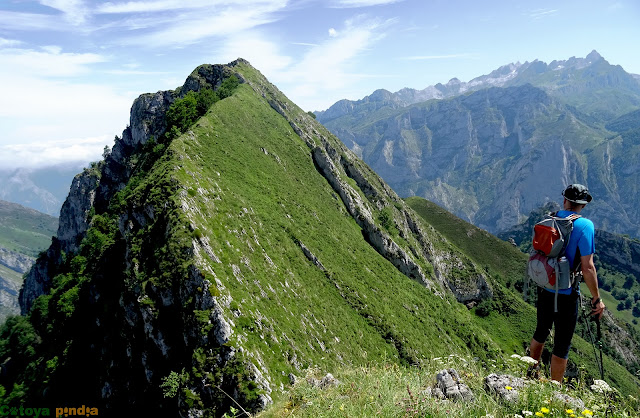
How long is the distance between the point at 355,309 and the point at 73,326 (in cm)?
4006

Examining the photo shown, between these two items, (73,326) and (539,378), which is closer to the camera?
(539,378)

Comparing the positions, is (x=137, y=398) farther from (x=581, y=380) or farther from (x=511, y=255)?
(x=511, y=255)

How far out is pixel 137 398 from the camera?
104 feet

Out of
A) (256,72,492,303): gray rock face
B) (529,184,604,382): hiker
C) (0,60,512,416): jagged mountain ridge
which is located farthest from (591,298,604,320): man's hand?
(256,72,492,303): gray rock face

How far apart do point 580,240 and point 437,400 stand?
557 centimetres

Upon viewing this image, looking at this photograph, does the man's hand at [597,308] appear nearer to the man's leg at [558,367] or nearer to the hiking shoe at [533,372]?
the man's leg at [558,367]

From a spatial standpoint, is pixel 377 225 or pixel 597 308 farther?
pixel 377 225

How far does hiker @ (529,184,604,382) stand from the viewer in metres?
8.88


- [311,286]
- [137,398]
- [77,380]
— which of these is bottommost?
[77,380]

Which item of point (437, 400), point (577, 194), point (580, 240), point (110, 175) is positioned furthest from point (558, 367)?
point (110, 175)

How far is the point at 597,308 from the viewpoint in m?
8.80

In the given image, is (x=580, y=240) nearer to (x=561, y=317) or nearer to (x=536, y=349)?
(x=561, y=317)

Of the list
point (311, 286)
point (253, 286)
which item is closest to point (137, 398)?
point (253, 286)

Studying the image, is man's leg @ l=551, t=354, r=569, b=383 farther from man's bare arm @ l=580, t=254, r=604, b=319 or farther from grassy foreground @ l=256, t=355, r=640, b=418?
man's bare arm @ l=580, t=254, r=604, b=319
